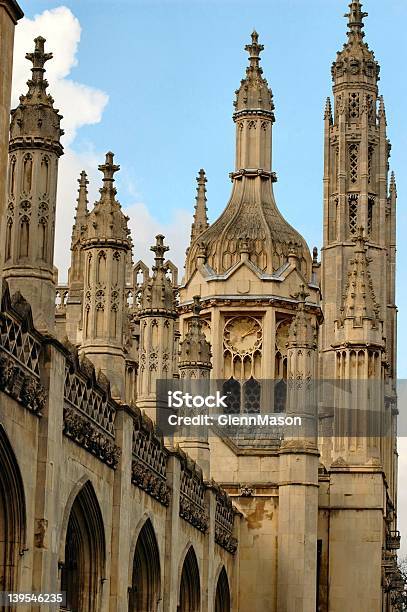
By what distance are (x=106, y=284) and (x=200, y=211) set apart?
114 ft

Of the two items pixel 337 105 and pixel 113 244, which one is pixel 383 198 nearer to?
pixel 337 105

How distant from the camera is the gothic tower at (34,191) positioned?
27.8m

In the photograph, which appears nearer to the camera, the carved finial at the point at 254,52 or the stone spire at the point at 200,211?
the carved finial at the point at 254,52

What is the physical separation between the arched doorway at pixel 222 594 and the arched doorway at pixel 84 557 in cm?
1575

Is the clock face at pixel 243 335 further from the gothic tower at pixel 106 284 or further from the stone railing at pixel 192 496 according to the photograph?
the gothic tower at pixel 106 284

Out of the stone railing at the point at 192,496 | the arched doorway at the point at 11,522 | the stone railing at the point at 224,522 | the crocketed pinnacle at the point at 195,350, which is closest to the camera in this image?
the arched doorway at the point at 11,522

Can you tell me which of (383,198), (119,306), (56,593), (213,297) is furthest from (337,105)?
(56,593)

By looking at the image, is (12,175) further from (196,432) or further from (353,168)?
→ (353,168)

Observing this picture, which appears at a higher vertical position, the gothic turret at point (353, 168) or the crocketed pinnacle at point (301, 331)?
the gothic turret at point (353, 168)

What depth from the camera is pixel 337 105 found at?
88375 millimetres

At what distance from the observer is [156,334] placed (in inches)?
1565

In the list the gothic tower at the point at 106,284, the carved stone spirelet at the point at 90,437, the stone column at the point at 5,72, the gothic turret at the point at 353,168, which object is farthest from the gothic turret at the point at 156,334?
the gothic turret at the point at 353,168

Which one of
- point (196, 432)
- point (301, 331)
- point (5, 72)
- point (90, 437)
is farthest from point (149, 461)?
point (301, 331)

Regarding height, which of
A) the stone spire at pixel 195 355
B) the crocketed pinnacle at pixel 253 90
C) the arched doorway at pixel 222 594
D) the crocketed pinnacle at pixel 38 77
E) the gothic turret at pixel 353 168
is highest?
the gothic turret at pixel 353 168
